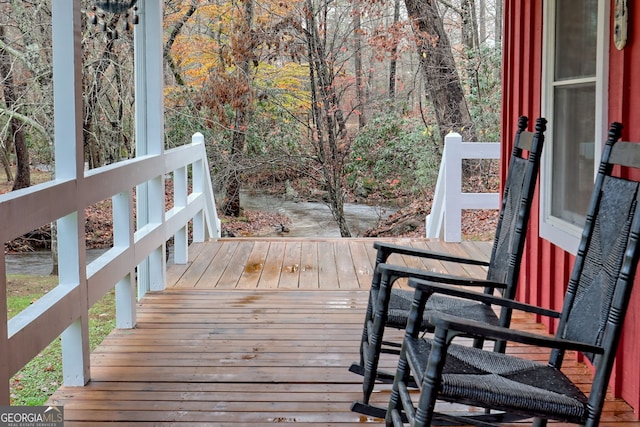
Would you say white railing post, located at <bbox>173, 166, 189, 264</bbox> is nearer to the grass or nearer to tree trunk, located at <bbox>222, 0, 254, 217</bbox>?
the grass

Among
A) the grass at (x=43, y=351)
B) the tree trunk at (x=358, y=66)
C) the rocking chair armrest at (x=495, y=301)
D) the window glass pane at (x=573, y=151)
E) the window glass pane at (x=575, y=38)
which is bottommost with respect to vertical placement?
the grass at (x=43, y=351)

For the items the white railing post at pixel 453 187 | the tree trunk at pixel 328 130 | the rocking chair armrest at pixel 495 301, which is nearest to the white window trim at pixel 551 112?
the rocking chair armrest at pixel 495 301

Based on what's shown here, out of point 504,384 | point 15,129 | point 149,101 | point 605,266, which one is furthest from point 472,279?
point 15,129

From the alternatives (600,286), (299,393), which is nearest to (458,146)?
(299,393)

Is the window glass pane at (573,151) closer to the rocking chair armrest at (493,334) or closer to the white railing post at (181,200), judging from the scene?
the rocking chair armrest at (493,334)

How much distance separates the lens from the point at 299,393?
3070 mm

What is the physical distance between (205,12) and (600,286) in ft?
31.6

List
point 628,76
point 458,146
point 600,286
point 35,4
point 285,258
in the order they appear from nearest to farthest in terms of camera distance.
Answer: point 600,286 → point 628,76 → point 285,258 → point 458,146 → point 35,4

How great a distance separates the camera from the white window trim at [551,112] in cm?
310

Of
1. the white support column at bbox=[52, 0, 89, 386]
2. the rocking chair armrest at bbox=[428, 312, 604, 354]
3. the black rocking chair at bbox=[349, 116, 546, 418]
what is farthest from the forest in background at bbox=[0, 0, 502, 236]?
the rocking chair armrest at bbox=[428, 312, 604, 354]

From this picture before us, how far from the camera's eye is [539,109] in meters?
4.10

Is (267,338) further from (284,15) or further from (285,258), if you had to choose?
(284,15)

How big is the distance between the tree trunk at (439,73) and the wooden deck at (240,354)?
554 cm

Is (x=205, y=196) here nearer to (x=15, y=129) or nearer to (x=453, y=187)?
(x=453, y=187)
